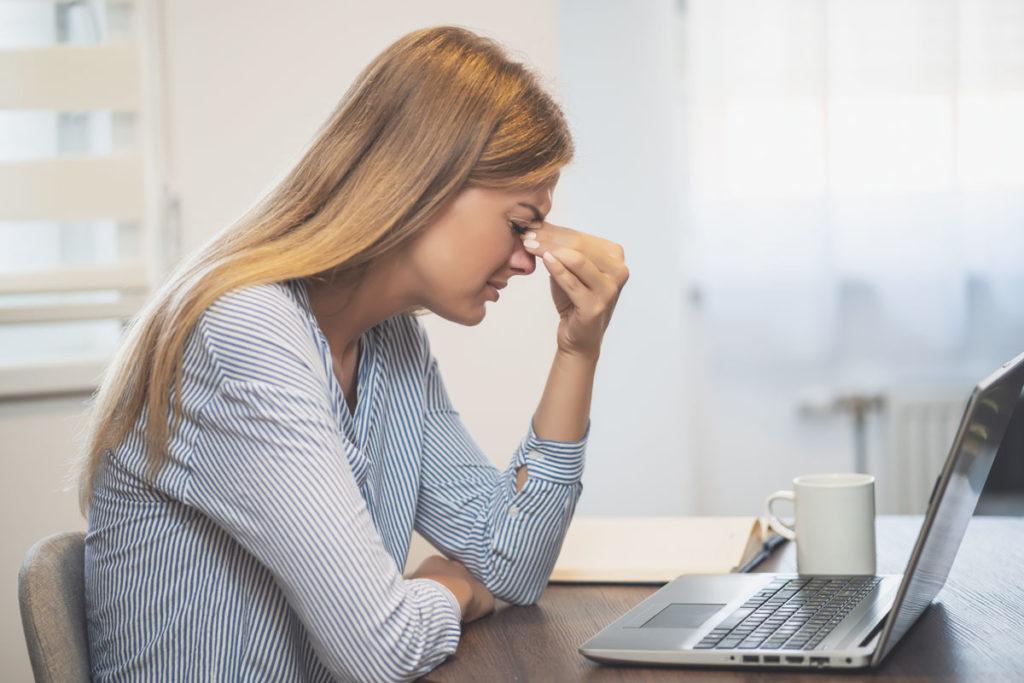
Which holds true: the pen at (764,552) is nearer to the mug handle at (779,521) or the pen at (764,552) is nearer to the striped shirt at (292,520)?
the mug handle at (779,521)

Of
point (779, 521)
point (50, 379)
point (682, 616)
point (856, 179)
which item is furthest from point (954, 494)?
point (856, 179)

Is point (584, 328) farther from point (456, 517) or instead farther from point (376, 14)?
point (376, 14)

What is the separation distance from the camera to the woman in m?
0.89

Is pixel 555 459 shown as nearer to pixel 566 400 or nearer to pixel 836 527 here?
pixel 566 400

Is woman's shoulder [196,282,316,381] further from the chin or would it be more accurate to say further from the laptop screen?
the laptop screen

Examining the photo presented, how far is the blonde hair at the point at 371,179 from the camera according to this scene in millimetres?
1014

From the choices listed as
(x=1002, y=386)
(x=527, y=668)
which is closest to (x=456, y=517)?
(x=527, y=668)

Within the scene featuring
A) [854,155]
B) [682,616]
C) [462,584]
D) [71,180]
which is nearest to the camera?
[682,616]

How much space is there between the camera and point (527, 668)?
2.90ft

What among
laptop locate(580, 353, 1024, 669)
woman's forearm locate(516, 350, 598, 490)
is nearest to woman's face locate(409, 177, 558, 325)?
woman's forearm locate(516, 350, 598, 490)

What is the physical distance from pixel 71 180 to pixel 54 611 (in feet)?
3.27

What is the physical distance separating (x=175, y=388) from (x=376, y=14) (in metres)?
1.07

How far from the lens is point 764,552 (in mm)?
1240

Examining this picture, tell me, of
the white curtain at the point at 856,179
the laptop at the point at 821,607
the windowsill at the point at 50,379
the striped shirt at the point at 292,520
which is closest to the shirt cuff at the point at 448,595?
the striped shirt at the point at 292,520
